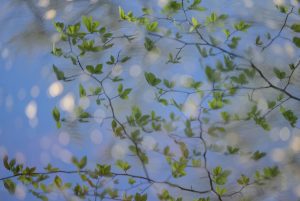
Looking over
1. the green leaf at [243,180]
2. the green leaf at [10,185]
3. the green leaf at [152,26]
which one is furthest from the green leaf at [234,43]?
the green leaf at [10,185]

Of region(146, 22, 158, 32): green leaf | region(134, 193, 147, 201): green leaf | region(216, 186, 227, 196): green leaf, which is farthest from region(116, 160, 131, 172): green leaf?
region(146, 22, 158, 32): green leaf

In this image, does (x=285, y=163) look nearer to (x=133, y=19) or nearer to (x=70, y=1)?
(x=133, y=19)

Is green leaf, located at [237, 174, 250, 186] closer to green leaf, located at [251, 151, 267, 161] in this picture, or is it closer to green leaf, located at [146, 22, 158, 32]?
green leaf, located at [251, 151, 267, 161]

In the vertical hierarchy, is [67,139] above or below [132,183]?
above

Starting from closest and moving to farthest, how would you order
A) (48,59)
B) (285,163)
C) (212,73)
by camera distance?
(212,73) → (285,163) → (48,59)

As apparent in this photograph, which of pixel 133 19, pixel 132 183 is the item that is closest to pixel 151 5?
pixel 133 19

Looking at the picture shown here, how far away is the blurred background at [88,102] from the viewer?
1033mm

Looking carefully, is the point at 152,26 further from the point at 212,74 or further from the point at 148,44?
the point at 212,74

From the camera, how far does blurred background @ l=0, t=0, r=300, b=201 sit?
1033mm

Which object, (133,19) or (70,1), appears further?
(70,1)

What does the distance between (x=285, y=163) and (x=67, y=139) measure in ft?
1.87

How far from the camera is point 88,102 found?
1084 mm

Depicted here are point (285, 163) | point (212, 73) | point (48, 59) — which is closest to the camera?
point (212, 73)

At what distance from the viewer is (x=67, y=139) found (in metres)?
1.09
